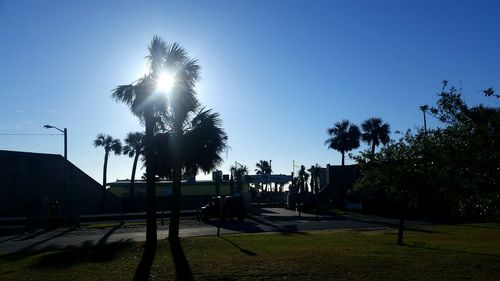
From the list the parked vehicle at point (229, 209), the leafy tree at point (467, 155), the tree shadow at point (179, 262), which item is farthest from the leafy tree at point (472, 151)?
the parked vehicle at point (229, 209)

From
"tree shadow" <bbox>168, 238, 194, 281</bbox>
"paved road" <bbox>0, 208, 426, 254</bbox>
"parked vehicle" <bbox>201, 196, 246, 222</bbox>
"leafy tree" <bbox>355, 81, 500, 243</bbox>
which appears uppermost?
"leafy tree" <bbox>355, 81, 500, 243</bbox>

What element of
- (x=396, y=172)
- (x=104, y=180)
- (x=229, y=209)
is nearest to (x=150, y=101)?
(x=396, y=172)

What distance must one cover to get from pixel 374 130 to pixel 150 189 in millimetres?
45813

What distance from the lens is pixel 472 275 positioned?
12.5 meters

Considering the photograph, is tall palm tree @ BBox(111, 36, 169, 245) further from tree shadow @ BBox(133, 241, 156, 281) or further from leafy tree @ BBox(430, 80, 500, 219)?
leafy tree @ BBox(430, 80, 500, 219)

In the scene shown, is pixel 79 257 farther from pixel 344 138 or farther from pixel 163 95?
pixel 344 138

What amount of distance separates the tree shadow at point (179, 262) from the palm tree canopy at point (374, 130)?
44.4 m

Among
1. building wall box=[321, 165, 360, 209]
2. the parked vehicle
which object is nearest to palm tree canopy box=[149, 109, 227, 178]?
the parked vehicle

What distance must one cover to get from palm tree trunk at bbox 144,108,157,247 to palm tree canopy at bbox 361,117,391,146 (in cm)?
4452

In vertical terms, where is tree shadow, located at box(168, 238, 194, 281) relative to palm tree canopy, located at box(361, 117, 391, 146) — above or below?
below

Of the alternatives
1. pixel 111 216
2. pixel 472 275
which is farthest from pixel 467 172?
pixel 111 216

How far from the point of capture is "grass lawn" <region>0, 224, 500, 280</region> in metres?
12.6

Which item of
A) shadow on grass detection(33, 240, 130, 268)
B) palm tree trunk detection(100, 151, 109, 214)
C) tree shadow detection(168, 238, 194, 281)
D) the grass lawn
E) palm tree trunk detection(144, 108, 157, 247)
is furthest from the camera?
palm tree trunk detection(100, 151, 109, 214)

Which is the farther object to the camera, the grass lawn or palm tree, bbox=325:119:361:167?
palm tree, bbox=325:119:361:167
